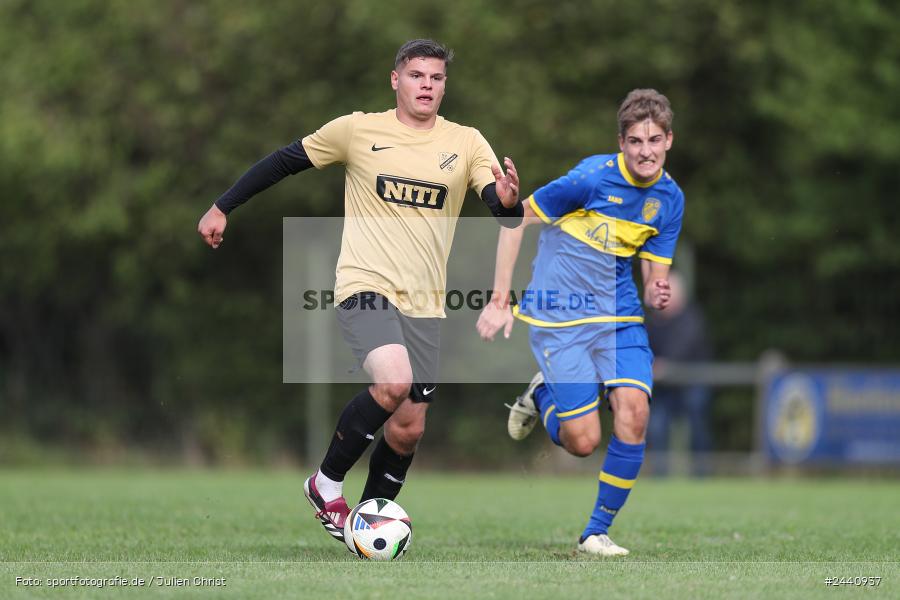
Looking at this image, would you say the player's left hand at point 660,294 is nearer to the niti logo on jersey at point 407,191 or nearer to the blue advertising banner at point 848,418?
the niti logo on jersey at point 407,191

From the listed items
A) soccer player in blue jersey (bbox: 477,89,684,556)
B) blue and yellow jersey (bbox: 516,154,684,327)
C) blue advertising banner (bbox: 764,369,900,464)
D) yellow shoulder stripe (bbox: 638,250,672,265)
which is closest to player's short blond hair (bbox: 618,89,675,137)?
soccer player in blue jersey (bbox: 477,89,684,556)

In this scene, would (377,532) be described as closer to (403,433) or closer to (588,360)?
(403,433)

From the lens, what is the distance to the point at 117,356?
1784 centimetres

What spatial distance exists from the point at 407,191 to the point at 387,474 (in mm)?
1477

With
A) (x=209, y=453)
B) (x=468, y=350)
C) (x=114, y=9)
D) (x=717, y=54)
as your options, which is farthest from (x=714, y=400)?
(x=114, y=9)

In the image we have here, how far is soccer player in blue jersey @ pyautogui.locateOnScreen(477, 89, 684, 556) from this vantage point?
6742 millimetres

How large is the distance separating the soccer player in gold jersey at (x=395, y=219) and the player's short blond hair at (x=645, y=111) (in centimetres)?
72

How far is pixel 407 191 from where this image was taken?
6492 mm

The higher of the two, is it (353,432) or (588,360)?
(588,360)

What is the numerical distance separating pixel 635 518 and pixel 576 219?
8.35ft

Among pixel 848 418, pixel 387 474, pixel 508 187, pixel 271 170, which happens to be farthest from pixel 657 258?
pixel 848 418

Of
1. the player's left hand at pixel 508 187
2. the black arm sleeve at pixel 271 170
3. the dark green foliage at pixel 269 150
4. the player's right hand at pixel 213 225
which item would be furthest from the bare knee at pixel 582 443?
the dark green foliage at pixel 269 150

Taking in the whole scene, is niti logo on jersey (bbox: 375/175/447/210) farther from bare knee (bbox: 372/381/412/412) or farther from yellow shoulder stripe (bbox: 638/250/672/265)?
yellow shoulder stripe (bbox: 638/250/672/265)

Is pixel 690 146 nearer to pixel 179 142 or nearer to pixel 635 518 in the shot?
pixel 179 142
